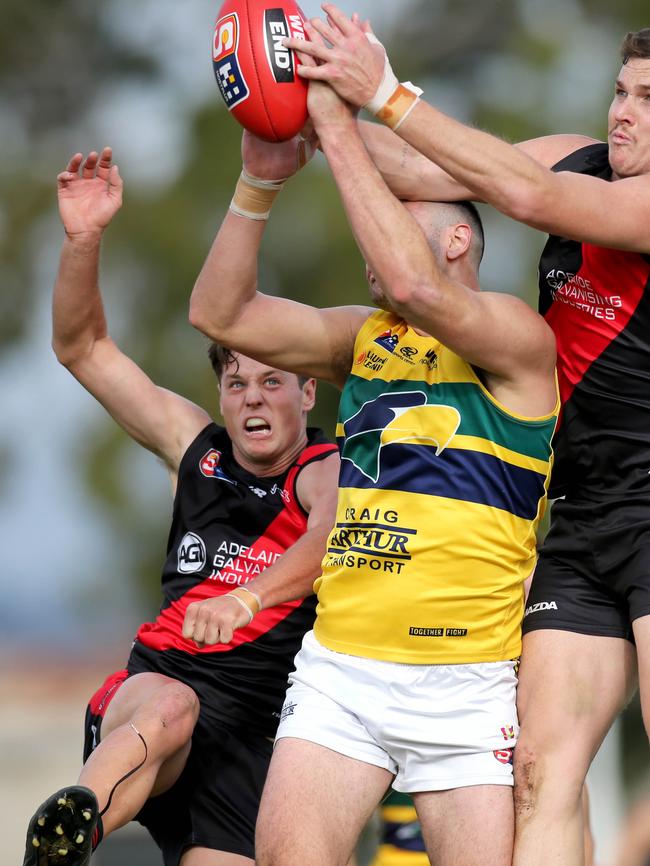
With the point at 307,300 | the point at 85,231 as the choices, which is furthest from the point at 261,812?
the point at 307,300

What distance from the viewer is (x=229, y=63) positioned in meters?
4.61

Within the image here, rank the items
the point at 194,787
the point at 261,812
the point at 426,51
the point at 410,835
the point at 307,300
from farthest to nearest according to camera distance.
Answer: the point at 426,51 < the point at 307,300 < the point at 410,835 < the point at 194,787 < the point at 261,812

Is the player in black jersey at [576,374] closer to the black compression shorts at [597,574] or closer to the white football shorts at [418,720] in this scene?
the black compression shorts at [597,574]

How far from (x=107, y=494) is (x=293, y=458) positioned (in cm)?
972

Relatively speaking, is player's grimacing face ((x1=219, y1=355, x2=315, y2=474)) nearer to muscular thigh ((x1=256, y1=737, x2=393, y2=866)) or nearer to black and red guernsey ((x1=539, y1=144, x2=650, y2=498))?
black and red guernsey ((x1=539, y1=144, x2=650, y2=498))

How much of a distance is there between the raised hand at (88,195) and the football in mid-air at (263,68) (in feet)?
3.98

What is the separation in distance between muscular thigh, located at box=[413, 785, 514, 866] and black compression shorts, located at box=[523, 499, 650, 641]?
617 millimetres

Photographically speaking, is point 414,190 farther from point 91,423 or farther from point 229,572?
point 91,423

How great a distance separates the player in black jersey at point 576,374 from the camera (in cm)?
443

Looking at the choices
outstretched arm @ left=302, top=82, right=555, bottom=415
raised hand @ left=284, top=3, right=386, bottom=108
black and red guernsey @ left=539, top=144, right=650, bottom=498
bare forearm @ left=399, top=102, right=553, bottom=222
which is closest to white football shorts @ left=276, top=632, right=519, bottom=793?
black and red guernsey @ left=539, top=144, right=650, bottom=498

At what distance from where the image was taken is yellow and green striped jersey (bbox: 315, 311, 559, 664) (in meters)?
4.53

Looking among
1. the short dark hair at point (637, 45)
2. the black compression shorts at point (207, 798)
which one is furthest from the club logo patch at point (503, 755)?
Answer: the short dark hair at point (637, 45)

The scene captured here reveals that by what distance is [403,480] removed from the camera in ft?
15.0

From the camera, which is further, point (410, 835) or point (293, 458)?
point (410, 835)
